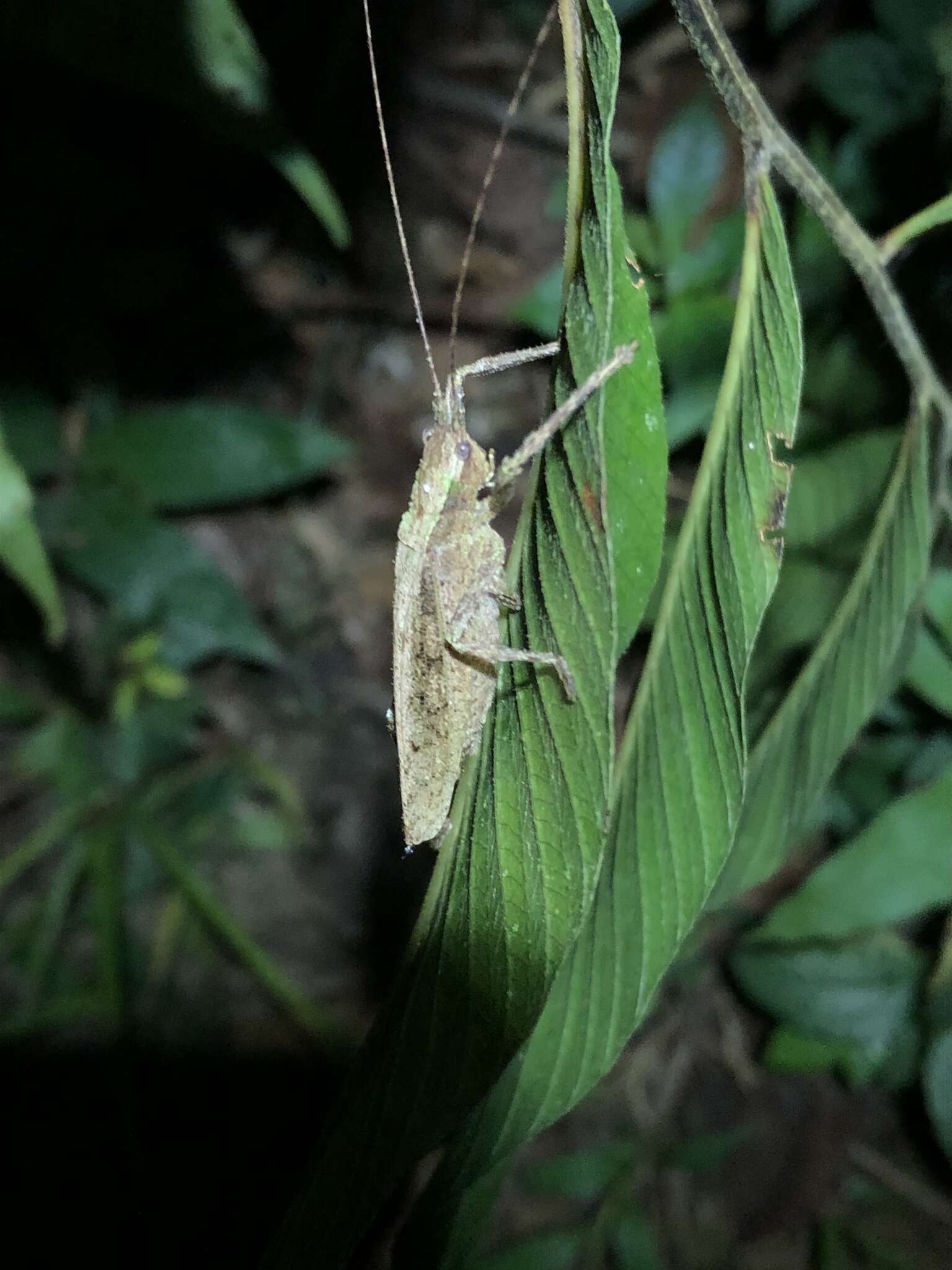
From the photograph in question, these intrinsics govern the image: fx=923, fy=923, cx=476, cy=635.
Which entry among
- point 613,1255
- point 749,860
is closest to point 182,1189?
point 613,1255

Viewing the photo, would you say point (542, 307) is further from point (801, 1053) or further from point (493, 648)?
point (801, 1053)

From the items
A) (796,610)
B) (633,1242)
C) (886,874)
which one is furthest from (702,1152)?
(796,610)

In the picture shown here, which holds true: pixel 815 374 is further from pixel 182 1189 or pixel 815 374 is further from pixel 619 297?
pixel 182 1189

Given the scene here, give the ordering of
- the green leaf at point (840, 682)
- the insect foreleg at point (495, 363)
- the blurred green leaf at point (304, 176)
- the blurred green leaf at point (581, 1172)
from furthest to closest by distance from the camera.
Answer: the blurred green leaf at point (581, 1172) → the insect foreleg at point (495, 363) → the green leaf at point (840, 682) → the blurred green leaf at point (304, 176)

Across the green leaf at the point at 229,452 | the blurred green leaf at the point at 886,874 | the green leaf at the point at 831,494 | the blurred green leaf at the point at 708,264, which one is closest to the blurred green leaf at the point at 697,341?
the blurred green leaf at the point at 708,264

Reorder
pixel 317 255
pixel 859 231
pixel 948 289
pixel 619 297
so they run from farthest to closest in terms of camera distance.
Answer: pixel 317 255 < pixel 948 289 < pixel 859 231 < pixel 619 297

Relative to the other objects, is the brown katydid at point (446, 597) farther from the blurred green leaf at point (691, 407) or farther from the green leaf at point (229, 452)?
the green leaf at point (229, 452)
